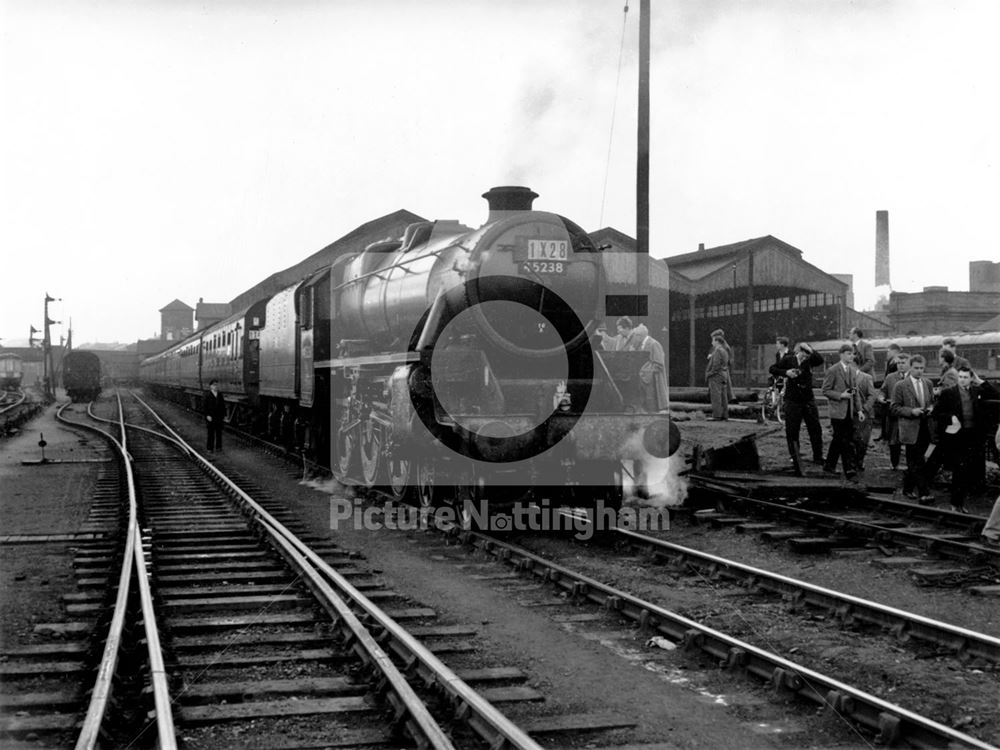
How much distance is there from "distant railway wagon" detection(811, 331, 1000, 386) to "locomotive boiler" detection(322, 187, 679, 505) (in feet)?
58.3

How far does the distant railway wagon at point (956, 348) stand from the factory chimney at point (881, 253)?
4050 centimetres

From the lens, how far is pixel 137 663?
5.31 metres

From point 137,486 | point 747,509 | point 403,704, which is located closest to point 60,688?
point 403,704

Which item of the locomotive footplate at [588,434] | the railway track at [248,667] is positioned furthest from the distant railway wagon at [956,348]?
the railway track at [248,667]

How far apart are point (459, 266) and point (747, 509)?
4035 millimetres

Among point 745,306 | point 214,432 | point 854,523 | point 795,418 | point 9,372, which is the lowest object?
point 854,523

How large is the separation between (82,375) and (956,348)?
119ft

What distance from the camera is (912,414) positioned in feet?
34.1

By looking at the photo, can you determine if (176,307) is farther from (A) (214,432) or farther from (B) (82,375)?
(A) (214,432)

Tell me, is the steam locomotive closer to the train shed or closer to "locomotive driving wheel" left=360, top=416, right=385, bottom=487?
"locomotive driving wheel" left=360, top=416, right=385, bottom=487

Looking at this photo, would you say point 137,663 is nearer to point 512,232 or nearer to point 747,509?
point 512,232

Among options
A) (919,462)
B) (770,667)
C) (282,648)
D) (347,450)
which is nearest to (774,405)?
(919,462)

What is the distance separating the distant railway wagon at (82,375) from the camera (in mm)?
45219

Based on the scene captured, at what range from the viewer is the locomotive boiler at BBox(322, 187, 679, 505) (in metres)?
8.80
